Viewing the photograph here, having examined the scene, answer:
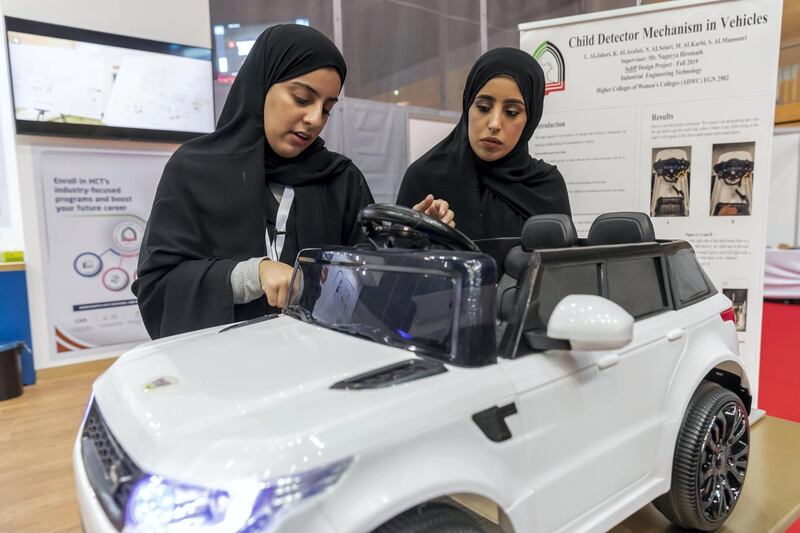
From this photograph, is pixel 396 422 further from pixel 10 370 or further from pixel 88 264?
pixel 88 264

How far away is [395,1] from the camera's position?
5.04 m

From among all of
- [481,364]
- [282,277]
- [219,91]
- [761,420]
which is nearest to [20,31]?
[219,91]

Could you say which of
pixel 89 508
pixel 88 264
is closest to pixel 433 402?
pixel 89 508

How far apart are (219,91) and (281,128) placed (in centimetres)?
309

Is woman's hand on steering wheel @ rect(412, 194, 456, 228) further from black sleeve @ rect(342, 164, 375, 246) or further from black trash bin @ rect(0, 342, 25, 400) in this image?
black trash bin @ rect(0, 342, 25, 400)

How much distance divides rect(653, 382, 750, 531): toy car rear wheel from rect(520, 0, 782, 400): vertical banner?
1.33m

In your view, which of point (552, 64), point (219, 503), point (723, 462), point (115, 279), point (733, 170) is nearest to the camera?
point (219, 503)

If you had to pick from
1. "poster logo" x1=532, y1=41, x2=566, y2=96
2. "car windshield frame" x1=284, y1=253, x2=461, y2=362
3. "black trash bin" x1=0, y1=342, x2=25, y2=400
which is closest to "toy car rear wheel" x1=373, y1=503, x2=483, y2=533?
"car windshield frame" x1=284, y1=253, x2=461, y2=362

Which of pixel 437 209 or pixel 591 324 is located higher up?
pixel 437 209

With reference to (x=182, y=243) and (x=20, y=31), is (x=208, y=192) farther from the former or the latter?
(x=20, y=31)

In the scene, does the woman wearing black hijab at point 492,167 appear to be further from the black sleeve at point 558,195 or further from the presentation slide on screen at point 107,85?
the presentation slide on screen at point 107,85

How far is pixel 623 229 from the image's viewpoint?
183 centimetres

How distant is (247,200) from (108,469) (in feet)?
3.27

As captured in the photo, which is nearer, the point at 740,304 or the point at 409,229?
the point at 409,229
